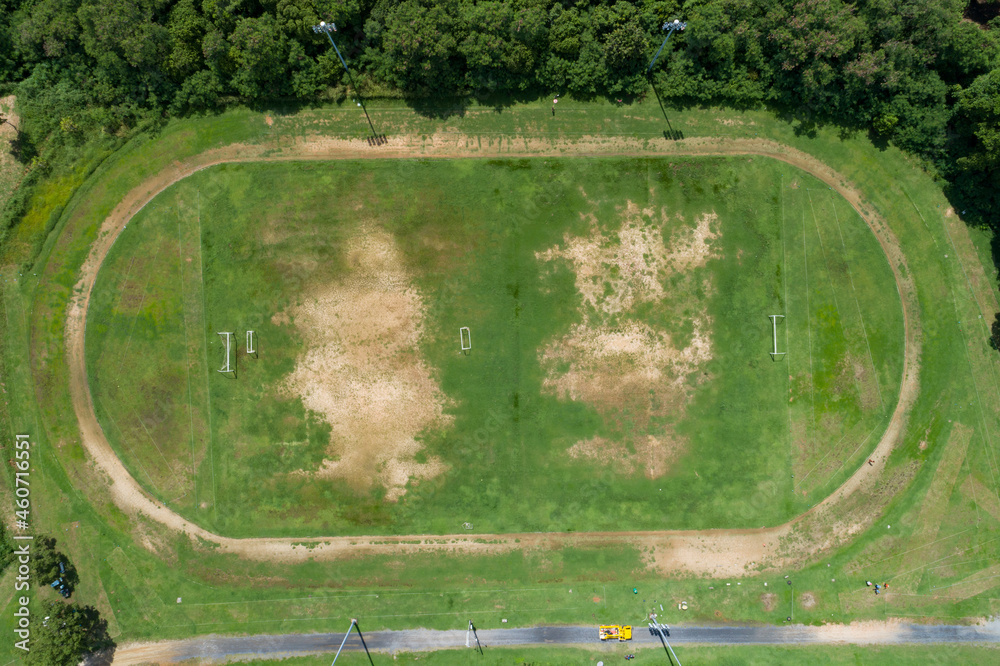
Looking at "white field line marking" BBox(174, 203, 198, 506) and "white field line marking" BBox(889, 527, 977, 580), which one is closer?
"white field line marking" BBox(889, 527, 977, 580)

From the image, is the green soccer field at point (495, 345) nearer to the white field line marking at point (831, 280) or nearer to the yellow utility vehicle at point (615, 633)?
the white field line marking at point (831, 280)

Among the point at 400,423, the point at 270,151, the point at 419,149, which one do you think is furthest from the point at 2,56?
the point at 400,423

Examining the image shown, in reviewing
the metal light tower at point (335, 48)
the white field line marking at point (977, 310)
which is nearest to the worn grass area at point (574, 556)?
the white field line marking at point (977, 310)

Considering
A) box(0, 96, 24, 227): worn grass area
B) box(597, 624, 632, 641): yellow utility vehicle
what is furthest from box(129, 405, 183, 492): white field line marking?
box(597, 624, 632, 641): yellow utility vehicle

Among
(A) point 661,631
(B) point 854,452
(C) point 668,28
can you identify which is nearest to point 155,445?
(A) point 661,631

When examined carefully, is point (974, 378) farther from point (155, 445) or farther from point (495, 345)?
point (155, 445)

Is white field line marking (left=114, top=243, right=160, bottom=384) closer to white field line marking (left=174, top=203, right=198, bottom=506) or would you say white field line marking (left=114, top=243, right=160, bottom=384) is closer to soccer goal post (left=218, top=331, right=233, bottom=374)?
white field line marking (left=174, top=203, right=198, bottom=506)
